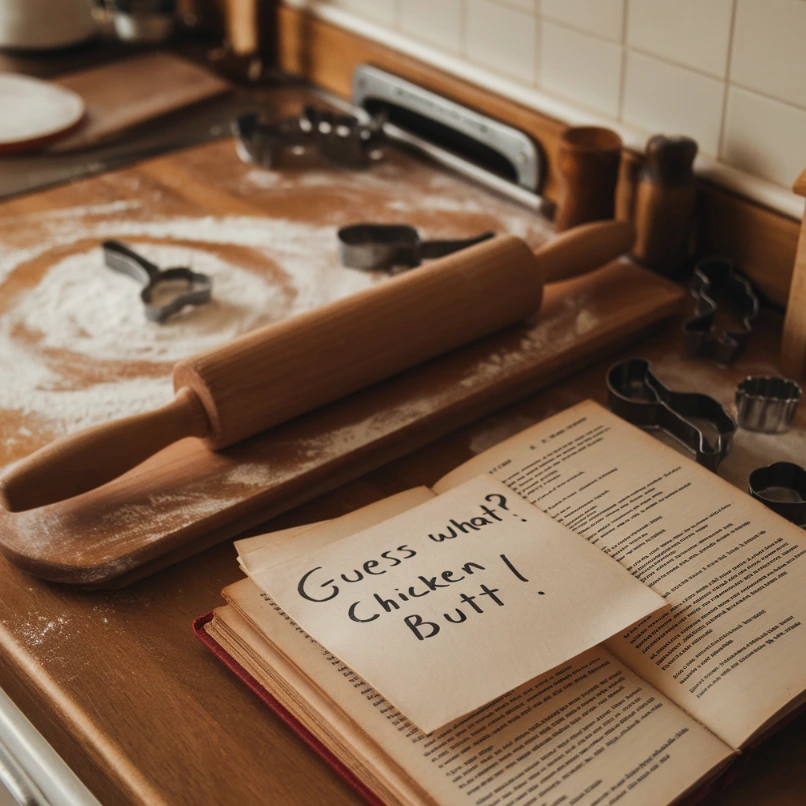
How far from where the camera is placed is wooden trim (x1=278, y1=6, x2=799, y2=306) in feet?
3.63

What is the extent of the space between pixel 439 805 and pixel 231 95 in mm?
1229

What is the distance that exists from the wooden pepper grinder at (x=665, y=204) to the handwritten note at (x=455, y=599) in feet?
1.48

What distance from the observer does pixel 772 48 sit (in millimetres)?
1039

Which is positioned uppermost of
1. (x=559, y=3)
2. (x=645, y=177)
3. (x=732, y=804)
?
(x=559, y=3)

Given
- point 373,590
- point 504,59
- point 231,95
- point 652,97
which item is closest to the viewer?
point 373,590

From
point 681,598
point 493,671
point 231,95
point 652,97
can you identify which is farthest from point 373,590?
point 231,95

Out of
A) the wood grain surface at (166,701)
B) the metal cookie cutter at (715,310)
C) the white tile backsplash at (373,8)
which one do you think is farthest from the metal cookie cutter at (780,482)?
the white tile backsplash at (373,8)

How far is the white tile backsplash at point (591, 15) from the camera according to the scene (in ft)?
3.89

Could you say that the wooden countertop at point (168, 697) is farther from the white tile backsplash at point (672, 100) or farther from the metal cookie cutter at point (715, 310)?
the white tile backsplash at point (672, 100)

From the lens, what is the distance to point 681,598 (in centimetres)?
74

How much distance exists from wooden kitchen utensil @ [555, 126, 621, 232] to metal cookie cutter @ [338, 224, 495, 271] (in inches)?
4.0

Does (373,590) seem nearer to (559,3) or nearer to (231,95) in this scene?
(559,3)

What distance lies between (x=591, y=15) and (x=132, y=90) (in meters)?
0.70

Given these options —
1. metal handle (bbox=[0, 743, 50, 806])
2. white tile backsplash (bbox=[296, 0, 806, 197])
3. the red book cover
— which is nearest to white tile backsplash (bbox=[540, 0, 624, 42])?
white tile backsplash (bbox=[296, 0, 806, 197])
